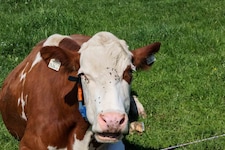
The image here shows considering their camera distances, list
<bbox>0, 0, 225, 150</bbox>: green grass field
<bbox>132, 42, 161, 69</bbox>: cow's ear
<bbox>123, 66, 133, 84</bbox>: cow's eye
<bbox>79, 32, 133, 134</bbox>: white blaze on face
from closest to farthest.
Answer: <bbox>79, 32, 133, 134</bbox>: white blaze on face, <bbox>123, 66, 133, 84</bbox>: cow's eye, <bbox>132, 42, 161, 69</bbox>: cow's ear, <bbox>0, 0, 225, 150</bbox>: green grass field

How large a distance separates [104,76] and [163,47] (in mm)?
5188

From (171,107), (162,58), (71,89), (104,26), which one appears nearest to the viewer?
(71,89)

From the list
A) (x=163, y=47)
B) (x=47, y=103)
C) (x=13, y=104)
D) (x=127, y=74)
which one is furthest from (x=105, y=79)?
(x=163, y=47)

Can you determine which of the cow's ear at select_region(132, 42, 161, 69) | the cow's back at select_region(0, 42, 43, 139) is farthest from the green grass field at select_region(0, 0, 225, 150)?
the cow's ear at select_region(132, 42, 161, 69)

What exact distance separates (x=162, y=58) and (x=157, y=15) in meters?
3.35

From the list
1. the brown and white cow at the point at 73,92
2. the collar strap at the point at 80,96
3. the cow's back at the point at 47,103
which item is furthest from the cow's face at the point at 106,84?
the cow's back at the point at 47,103

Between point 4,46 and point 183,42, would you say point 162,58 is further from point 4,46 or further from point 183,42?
point 4,46

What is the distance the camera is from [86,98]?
421 centimetres

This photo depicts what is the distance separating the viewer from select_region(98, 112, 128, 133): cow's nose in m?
3.79

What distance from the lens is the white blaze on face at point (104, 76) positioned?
3928 mm

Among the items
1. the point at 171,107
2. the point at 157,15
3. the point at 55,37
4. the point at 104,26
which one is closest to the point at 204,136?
the point at 171,107

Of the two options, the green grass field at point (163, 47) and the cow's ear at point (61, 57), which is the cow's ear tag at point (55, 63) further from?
the green grass field at point (163, 47)

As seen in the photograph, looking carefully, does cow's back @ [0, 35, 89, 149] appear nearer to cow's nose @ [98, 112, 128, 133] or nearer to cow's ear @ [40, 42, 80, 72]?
cow's ear @ [40, 42, 80, 72]

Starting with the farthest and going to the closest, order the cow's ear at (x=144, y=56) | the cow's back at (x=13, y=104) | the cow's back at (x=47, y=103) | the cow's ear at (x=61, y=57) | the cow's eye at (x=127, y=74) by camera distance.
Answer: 1. the cow's back at (x=13, y=104)
2. the cow's back at (x=47, y=103)
3. the cow's ear at (x=144, y=56)
4. the cow's ear at (x=61, y=57)
5. the cow's eye at (x=127, y=74)
